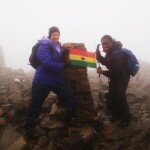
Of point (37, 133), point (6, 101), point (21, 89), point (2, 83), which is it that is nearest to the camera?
point (37, 133)

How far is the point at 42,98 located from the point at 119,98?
8.15ft

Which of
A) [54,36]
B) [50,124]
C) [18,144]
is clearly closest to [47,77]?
[54,36]

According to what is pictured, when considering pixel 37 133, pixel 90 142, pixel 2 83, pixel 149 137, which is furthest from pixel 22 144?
pixel 2 83

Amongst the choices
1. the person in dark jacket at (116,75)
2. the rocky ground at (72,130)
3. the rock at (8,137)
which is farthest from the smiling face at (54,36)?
the rock at (8,137)

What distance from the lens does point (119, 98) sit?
29.2 feet

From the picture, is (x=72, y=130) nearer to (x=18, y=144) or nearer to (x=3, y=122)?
(x=18, y=144)

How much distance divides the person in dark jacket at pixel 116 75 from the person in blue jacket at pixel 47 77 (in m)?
1.48

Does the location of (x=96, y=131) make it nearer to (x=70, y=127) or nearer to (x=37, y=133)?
(x=70, y=127)

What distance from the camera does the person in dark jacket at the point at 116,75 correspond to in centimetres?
861

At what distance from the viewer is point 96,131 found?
8.94 metres

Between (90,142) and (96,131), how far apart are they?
53 centimetres

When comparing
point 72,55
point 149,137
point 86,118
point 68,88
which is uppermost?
point 72,55

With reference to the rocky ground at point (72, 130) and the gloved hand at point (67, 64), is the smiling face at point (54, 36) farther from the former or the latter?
the rocky ground at point (72, 130)

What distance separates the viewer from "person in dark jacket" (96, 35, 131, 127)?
28.2ft
